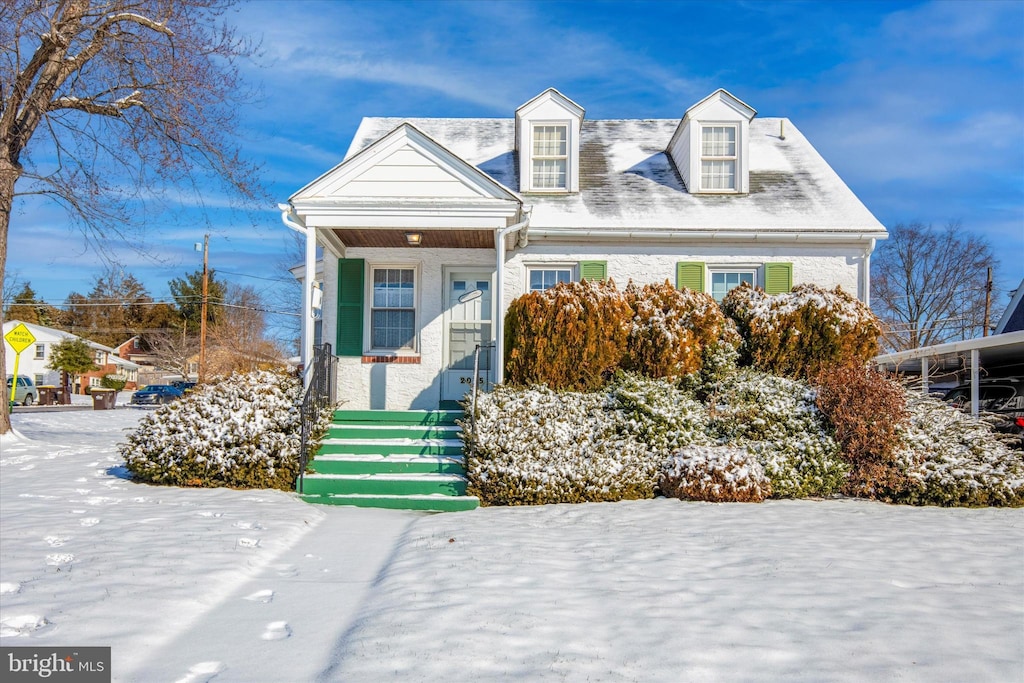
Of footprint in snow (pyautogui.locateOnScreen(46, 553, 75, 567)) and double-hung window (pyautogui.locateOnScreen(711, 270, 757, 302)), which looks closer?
footprint in snow (pyautogui.locateOnScreen(46, 553, 75, 567))

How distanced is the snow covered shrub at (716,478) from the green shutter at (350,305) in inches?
236

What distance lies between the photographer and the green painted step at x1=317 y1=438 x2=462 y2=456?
9625 mm

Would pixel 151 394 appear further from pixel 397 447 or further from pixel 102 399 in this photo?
pixel 397 447

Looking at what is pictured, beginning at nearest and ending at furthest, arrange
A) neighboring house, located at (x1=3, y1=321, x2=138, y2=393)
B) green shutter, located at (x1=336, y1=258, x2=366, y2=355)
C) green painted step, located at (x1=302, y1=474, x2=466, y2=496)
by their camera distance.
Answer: green painted step, located at (x1=302, y1=474, x2=466, y2=496) → green shutter, located at (x1=336, y1=258, x2=366, y2=355) → neighboring house, located at (x1=3, y1=321, x2=138, y2=393)

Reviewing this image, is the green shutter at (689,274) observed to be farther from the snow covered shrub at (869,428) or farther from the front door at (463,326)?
the snow covered shrub at (869,428)

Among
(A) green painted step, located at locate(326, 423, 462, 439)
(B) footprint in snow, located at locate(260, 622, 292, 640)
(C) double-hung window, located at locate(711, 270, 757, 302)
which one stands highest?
(C) double-hung window, located at locate(711, 270, 757, 302)

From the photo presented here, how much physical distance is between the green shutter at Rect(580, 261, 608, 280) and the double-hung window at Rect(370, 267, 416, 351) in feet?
9.74

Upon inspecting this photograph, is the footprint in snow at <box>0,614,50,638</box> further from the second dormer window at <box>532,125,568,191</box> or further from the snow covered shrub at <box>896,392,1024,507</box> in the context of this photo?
the second dormer window at <box>532,125,568,191</box>

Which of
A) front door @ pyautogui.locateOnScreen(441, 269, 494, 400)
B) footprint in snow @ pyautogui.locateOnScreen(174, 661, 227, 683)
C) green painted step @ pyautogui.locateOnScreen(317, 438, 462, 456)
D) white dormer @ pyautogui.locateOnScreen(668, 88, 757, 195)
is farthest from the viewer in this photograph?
white dormer @ pyautogui.locateOnScreen(668, 88, 757, 195)

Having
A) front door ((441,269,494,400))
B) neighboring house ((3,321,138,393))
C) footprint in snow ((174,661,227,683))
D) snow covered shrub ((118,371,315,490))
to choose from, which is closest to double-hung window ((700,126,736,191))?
front door ((441,269,494,400))

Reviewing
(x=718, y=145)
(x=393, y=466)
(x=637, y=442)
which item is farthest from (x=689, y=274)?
(x=393, y=466)

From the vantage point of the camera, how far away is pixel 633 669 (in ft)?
12.1

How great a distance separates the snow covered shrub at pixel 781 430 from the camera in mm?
8852

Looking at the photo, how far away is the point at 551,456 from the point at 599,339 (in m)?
2.27
